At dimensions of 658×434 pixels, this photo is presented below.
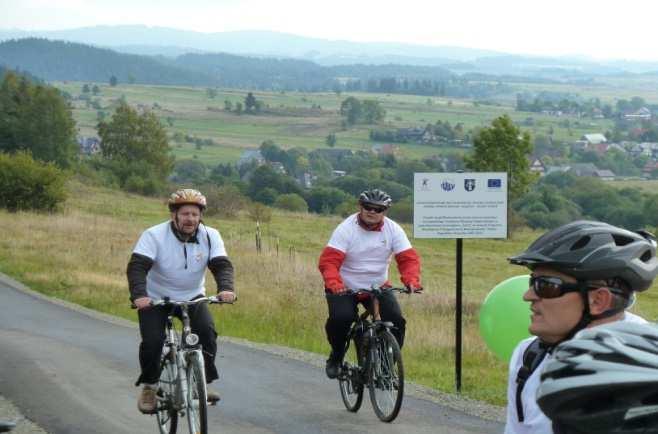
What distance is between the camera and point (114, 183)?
284 ft

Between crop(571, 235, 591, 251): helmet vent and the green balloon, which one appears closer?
crop(571, 235, 591, 251): helmet vent

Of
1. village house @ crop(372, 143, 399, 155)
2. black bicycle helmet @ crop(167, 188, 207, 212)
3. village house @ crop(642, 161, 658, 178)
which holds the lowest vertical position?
village house @ crop(642, 161, 658, 178)

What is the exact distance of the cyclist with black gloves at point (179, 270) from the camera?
8.73 meters

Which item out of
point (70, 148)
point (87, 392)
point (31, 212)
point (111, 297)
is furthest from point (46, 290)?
point (70, 148)

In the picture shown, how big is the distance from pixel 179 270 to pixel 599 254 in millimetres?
5909

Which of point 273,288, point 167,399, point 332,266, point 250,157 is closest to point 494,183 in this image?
point 332,266

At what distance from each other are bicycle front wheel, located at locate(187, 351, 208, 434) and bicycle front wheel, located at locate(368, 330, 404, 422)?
1.98 meters

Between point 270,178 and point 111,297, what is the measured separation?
3222 inches

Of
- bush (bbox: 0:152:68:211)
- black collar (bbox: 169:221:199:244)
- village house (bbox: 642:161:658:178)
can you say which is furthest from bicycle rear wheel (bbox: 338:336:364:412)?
village house (bbox: 642:161:658:178)

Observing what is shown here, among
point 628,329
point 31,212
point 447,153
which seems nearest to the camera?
point 628,329

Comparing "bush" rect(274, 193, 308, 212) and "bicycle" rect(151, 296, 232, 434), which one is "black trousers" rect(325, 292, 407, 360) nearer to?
"bicycle" rect(151, 296, 232, 434)

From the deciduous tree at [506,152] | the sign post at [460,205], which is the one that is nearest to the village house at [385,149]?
the deciduous tree at [506,152]

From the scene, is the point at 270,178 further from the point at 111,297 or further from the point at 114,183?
the point at 111,297

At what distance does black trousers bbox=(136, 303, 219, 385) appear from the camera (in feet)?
29.0
